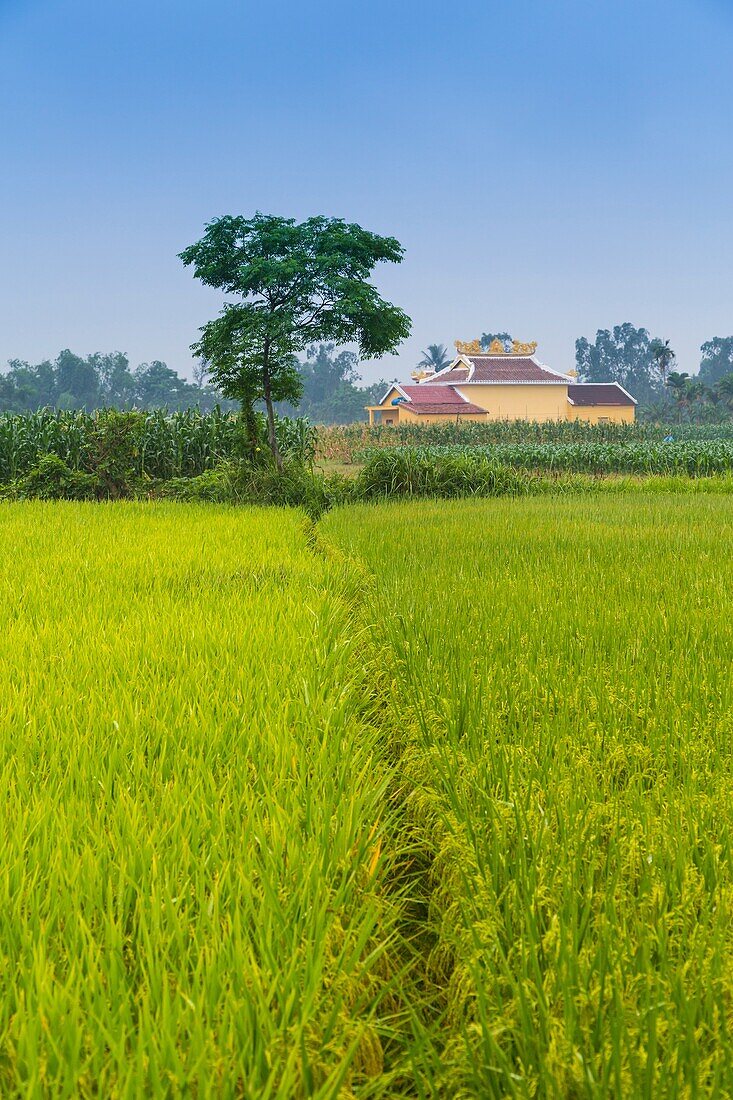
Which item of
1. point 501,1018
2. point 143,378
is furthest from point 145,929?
point 143,378

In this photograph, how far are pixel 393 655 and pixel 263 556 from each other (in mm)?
2307

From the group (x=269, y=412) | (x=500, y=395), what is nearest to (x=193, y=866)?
(x=269, y=412)

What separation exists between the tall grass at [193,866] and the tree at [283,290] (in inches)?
358

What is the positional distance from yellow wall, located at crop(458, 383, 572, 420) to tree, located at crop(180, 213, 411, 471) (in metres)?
33.7

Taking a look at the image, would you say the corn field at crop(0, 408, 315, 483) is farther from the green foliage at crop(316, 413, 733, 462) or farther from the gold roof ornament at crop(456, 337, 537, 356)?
the gold roof ornament at crop(456, 337, 537, 356)

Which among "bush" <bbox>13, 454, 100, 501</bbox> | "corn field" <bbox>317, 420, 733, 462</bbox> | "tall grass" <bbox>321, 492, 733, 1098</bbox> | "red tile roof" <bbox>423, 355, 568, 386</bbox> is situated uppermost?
"red tile roof" <bbox>423, 355, 568, 386</bbox>

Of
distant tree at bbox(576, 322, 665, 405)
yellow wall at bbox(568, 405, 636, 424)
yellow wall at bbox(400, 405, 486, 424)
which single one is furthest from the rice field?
distant tree at bbox(576, 322, 665, 405)

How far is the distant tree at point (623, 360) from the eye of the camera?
275 feet

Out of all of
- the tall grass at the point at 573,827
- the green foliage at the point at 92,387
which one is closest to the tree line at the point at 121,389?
the green foliage at the point at 92,387

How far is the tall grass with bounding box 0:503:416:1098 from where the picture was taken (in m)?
0.98

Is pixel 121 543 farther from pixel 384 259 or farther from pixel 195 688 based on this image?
pixel 384 259

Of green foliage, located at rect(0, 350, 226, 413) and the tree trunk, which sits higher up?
green foliage, located at rect(0, 350, 226, 413)

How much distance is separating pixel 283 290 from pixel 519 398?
116ft

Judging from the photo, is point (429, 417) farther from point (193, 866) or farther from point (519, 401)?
point (193, 866)
